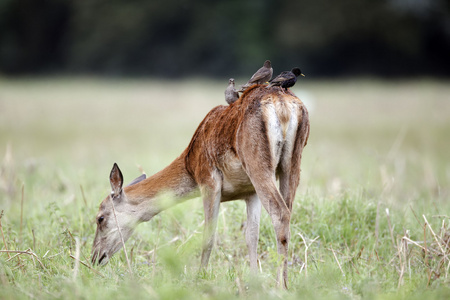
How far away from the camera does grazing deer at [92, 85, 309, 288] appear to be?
14.2 ft

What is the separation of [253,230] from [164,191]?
911mm

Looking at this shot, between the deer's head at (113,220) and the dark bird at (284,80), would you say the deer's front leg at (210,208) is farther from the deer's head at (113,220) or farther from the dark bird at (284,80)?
the dark bird at (284,80)

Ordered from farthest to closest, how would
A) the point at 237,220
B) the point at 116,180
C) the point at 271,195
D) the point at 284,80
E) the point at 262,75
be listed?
the point at 237,220 < the point at 116,180 < the point at 262,75 < the point at 284,80 < the point at 271,195

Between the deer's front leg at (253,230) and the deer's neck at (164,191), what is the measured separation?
0.55 meters

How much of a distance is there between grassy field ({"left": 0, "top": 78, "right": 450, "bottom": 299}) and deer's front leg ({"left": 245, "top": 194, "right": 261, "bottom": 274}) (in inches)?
5.3

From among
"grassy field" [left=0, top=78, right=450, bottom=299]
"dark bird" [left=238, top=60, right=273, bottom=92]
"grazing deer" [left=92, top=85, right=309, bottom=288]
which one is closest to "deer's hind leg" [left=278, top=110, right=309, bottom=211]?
"grazing deer" [left=92, top=85, right=309, bottom=288]

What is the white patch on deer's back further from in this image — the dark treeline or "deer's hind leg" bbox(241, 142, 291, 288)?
the dark treeline

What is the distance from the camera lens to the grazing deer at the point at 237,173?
4340mm

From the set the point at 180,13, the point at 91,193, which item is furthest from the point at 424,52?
the point at 91,193

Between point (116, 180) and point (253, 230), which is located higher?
point (116, 180)

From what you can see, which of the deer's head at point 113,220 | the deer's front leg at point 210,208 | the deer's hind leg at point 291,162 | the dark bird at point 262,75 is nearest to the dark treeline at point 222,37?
the dark bird at point 262,75

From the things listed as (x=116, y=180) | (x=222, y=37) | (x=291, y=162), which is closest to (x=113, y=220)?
(x=116, y=180)

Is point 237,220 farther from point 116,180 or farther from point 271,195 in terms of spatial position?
point 271,195

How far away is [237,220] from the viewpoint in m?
6.03
